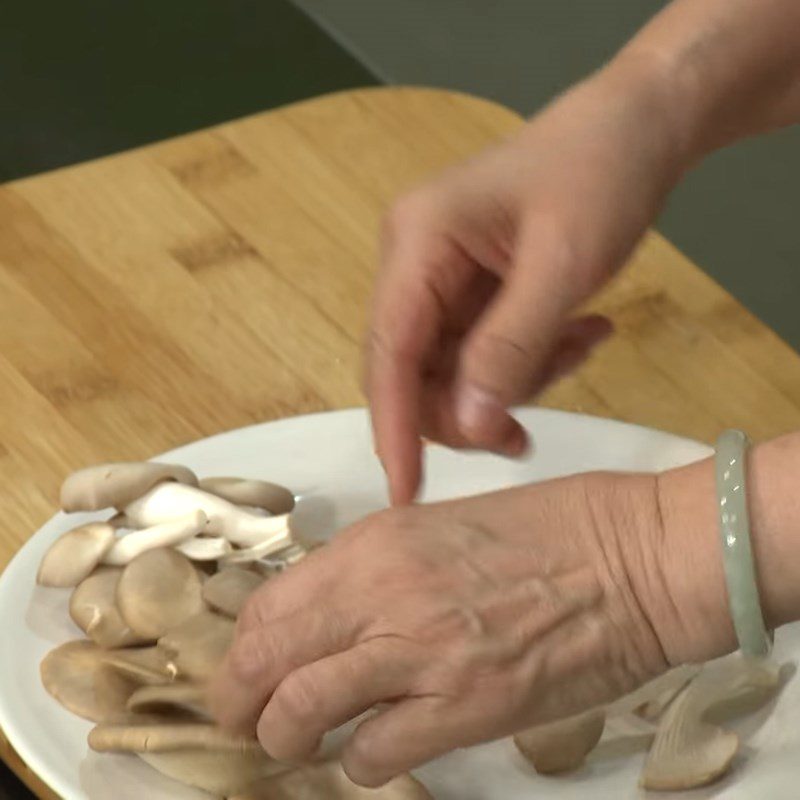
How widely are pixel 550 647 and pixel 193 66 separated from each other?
165 cm

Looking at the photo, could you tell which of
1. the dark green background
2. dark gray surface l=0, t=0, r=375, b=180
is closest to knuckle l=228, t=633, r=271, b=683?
the dark green background

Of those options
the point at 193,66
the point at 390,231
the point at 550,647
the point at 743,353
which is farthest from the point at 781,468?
the point at 193,66

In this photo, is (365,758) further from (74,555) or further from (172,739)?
(74,555)

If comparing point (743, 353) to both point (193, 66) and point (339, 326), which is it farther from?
point (193, 66)

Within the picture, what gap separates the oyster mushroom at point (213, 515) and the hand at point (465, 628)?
0.12 metres

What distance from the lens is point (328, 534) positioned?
772mm

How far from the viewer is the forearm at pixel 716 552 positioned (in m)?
0.58

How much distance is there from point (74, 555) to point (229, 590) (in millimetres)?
74

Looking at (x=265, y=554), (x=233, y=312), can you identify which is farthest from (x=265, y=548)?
(x=233, y=312)

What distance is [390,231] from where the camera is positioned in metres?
0.73

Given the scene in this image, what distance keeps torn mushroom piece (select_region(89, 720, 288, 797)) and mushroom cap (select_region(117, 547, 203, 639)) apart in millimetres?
55

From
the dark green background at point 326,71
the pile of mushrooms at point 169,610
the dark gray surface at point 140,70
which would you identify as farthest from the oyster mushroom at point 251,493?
the dark gray surface at point 140,70

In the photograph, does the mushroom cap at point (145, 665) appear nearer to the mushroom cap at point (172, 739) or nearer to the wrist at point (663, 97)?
the mushroom cap at point (172, 739)

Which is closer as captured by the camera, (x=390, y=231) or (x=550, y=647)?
(x=550, y=647)
